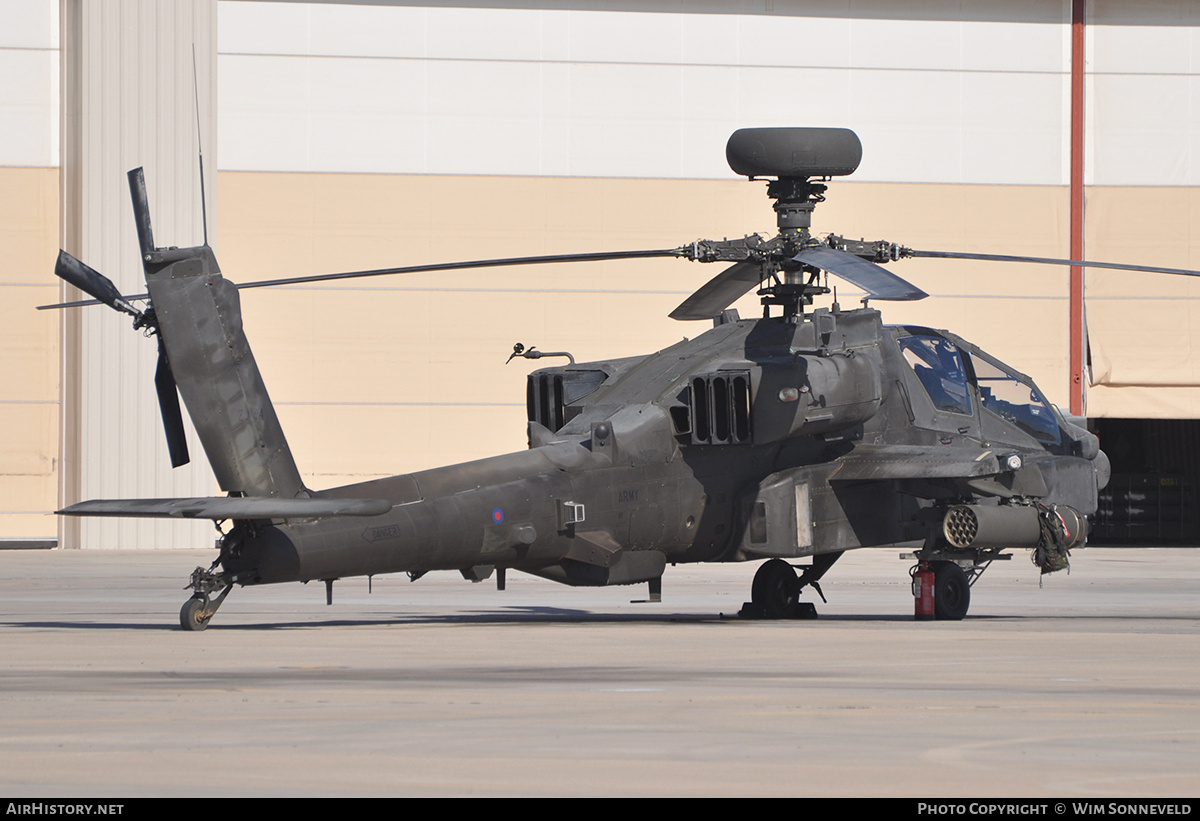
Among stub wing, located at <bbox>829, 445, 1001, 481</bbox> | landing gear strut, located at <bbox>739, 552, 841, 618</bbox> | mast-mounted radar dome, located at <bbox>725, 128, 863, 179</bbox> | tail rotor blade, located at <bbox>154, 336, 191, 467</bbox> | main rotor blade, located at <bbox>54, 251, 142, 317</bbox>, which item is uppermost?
mast-mounted radar dome, located at <bbox>725, 128, 863, 179</bbox>

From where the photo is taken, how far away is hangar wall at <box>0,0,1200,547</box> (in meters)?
35.8

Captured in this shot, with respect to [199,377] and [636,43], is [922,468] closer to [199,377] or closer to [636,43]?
[199,377]

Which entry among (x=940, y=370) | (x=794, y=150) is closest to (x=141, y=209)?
(x=794, y=150)

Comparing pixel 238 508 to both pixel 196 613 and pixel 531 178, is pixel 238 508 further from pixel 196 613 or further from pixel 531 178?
pixel 531 178

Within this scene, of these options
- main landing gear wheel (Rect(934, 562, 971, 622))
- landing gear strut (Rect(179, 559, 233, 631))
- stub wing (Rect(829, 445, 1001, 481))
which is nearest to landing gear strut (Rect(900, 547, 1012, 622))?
main landing gear wheel (Rect(934, 562, 971, 622))

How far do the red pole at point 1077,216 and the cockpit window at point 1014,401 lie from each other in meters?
19.8

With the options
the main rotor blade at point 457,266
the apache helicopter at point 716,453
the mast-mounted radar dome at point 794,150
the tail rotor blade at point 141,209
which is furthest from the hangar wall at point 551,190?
the tail rotor blade at point 141,209

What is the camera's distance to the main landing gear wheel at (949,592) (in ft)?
56.1

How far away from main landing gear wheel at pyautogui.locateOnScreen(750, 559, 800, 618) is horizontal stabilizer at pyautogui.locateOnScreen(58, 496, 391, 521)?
19.4 ft

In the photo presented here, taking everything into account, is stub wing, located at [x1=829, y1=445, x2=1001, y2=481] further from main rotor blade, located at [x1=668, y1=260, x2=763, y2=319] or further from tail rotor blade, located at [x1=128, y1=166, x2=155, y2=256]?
tail rotor blade, located at [x1=128, y1=166, x2=155, y2=256]

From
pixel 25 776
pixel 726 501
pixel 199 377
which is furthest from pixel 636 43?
pixel 25 776

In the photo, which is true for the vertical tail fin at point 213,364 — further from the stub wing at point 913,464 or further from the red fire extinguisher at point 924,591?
the red fire extinguisher at point 924,591
